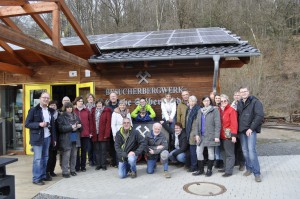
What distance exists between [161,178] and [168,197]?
1136 millimetres

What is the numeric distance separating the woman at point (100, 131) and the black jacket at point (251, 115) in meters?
3.04

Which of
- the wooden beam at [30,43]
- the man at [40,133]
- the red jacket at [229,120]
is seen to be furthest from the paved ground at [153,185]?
the wooden beam at [30,43]

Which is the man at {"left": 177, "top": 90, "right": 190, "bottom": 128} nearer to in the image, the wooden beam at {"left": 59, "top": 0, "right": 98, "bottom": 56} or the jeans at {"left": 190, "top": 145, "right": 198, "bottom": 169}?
the jeans at {"left": 190, "top": 145, "right": 198, "bottom": 169}

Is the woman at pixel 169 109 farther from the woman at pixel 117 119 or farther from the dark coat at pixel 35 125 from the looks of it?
the dark coat at pixel 35 125

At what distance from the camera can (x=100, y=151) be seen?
7098 millimetres

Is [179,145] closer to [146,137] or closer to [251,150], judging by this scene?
[146,137]

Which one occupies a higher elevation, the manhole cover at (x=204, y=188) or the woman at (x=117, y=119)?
the woman at (x=117, y=119)

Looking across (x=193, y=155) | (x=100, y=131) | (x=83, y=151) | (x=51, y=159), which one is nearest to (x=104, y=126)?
(x=100, y=131)

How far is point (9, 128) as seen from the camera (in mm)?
9766

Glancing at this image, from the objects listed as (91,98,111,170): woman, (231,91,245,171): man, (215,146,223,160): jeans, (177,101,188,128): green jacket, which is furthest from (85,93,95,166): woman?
(231,91,245,171): man

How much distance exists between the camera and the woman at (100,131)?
22.9ft

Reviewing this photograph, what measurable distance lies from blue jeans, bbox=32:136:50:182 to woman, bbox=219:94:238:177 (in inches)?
147

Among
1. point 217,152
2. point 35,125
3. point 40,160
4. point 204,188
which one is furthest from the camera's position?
point 217,152

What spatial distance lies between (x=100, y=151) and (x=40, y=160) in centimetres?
155
